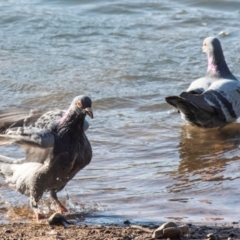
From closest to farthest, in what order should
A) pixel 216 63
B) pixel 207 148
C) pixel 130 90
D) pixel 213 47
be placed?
pixel 207 148, pixel 216 63, pixel 213 47, pixel 130 90

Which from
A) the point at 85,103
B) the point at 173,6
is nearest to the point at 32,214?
the point at 85,103

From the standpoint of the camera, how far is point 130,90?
10.2 metres

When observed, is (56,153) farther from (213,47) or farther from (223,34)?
(223,34)

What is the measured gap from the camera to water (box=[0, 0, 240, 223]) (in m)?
6.60

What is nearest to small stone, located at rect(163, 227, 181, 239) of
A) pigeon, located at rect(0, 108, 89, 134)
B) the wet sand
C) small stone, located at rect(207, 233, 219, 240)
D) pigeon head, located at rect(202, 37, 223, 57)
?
the wet sand

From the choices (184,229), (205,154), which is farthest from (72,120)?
(205,154)

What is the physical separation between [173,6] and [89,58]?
123 inches

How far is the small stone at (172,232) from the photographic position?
17.3ft

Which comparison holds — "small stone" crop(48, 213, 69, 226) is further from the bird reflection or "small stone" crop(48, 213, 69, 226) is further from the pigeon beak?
the bird reflection

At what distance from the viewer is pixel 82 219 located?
6.15m

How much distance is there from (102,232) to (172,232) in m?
0.48

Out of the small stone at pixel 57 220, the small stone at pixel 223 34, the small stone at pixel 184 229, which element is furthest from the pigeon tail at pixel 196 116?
the small stone at pixel 223 34

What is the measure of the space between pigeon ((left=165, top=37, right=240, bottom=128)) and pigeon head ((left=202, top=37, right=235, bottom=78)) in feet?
0.25

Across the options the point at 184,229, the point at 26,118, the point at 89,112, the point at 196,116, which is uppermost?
the point at 89,112
